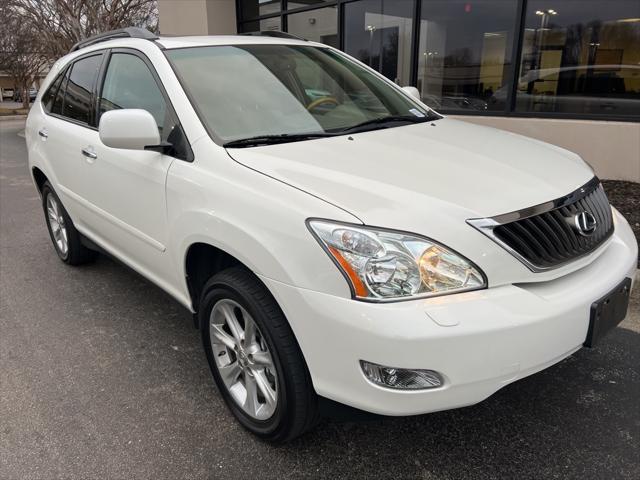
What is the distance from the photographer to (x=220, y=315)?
2.48m

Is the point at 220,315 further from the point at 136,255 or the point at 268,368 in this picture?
the point at 136,255

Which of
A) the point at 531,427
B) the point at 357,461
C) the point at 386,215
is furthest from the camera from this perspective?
the point at 531,427

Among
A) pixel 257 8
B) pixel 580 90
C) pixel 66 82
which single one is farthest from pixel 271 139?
pixel 257 8

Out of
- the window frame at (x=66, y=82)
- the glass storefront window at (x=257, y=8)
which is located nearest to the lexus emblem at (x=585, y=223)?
the window frame at (x=66, y=82)

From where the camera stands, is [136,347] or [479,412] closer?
[479,412]

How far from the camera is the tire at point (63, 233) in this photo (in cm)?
431

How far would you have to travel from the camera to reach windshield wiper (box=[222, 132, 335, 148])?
2449 mm

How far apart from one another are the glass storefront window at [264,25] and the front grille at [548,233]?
9913mm

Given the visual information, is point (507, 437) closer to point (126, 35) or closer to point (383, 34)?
point (126, 35)

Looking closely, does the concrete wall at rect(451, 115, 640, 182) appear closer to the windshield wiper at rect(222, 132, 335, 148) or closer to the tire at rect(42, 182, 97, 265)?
the windshield wiper at rect(222, 132, 335, 148)

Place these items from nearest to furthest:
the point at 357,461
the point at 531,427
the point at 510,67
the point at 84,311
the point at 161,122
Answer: the point at 357,461 → the point at 531,427 → the point at 161,122 → the point at 84,311 → the point at 510,67

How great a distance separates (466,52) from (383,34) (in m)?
1.68

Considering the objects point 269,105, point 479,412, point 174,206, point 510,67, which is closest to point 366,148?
point 269,105

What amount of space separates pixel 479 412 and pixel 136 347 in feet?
6.63
